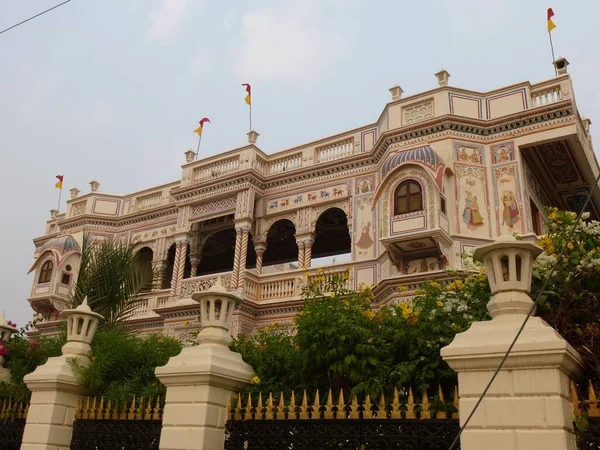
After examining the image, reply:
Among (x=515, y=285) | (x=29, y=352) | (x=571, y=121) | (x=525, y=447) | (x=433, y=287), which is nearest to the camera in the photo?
(x=525, y=447)

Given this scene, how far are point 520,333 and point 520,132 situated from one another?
12.5 m

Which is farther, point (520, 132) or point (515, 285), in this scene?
point (520, 132)

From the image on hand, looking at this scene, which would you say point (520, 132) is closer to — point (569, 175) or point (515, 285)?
point (569, 175)

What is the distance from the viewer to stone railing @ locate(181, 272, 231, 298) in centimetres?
1708

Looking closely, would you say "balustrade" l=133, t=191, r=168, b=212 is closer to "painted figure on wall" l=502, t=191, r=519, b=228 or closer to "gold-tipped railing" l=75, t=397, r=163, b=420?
"painted figure on wall" l=502, t=191, r=519, b=228

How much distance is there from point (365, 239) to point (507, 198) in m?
3.97

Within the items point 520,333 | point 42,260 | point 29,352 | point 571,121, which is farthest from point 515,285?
point 42,260

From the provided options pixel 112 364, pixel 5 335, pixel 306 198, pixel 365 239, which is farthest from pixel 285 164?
pixel 112 364

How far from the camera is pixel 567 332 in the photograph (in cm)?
512

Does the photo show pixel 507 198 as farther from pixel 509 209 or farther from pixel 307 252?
pixel 307 252

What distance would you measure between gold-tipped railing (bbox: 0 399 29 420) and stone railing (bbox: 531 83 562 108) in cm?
1363

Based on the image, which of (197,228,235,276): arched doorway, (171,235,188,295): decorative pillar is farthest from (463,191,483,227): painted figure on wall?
(197,228,235,276): arched doorway

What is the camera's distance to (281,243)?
22297 mm

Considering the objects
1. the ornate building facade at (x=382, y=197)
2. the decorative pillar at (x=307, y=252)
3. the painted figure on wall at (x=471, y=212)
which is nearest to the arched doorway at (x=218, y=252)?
the ornate building facade at (x=382, y=197)
